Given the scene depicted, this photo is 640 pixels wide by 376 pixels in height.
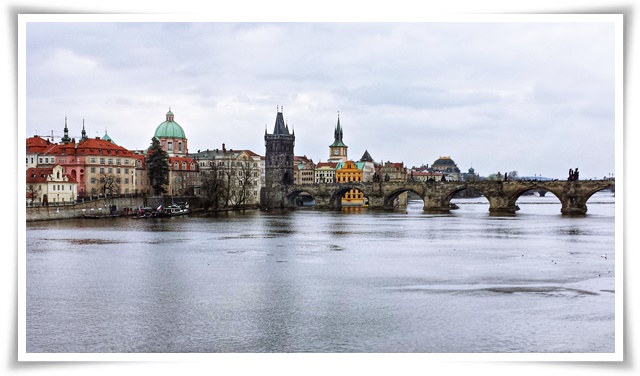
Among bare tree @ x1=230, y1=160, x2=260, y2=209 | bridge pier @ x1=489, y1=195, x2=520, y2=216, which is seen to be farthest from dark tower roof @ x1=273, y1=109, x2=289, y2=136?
bridge pier @ x1=489, y1=195, x2=520, y2=216

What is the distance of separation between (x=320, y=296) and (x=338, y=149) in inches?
4672

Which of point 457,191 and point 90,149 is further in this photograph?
point 457,191

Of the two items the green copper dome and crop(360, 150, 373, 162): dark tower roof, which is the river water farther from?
crop(360, 150, 373, 162): dark tower roof

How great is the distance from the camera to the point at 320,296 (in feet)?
61.4

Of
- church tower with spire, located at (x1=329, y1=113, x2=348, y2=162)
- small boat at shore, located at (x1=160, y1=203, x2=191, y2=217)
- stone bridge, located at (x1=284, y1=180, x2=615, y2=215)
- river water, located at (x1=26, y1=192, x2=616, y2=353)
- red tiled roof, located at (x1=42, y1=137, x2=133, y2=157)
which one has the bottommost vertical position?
river water, located at (x1=26, y1=192, x2=616, y2=353)

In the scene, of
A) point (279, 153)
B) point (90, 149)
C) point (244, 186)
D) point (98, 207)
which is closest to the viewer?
point (98, 207)

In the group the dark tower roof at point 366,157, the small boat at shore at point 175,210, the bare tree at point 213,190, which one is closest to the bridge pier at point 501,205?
the bare tree at point 213,190

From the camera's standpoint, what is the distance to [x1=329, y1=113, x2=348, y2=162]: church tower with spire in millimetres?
136375

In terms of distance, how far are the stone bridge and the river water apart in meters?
26.0

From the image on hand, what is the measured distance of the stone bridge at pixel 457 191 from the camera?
193 feet

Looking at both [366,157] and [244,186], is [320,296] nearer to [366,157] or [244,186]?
[244,186]

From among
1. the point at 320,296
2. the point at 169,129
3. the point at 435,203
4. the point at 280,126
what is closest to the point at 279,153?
the point at 280,126

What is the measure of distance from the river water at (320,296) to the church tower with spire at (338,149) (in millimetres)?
102712
